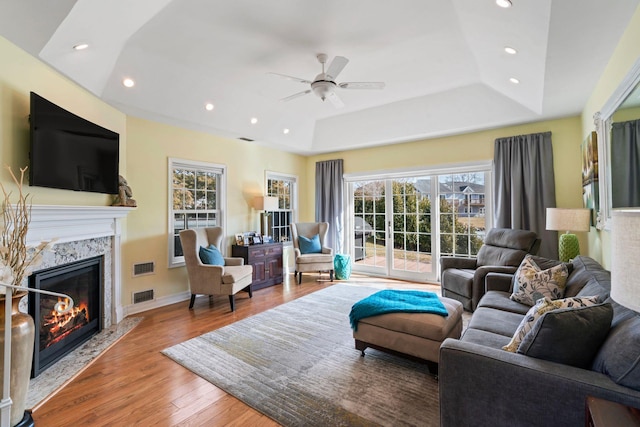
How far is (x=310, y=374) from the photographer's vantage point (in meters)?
2.41

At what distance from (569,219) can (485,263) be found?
110cm

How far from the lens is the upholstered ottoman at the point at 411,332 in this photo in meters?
2.31

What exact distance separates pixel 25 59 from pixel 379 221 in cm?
527

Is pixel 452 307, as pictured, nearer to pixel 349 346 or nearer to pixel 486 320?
pixel 486 320

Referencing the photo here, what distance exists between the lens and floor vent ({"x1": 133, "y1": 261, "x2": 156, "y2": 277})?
3926 mm

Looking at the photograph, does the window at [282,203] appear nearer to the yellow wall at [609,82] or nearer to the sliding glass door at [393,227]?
the sliding glass door at [393,227]

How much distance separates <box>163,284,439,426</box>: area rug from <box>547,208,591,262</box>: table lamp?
239cm

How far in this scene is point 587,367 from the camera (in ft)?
4.55

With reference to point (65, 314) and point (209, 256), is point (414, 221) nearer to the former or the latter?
point (209, 256)

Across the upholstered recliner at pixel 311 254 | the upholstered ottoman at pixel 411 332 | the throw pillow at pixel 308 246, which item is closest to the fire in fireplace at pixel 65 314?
the upholstered ottoman at pixel 411 332

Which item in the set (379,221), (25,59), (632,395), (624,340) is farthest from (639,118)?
(25,59)

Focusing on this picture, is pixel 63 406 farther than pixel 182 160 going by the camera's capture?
No

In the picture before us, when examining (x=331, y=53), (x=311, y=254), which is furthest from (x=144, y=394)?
(x=311, y=254)

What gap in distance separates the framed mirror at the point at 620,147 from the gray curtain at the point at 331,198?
13.7 ft
